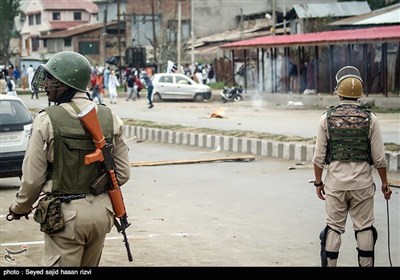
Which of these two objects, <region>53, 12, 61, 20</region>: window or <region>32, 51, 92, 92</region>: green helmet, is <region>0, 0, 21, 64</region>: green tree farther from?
<region>32, 51, 92, 92</region>: green helmet

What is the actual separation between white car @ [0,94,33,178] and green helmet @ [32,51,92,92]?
861 cm

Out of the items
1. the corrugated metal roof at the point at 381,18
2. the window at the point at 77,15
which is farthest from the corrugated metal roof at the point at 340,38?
the window at the point at 77,15

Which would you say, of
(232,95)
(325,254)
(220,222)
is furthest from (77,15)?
(325,254)

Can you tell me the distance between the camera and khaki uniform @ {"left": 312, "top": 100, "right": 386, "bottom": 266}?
23.4 ft

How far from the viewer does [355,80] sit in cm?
732

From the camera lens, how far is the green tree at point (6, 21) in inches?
3440

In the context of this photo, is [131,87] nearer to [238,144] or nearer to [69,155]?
[238,144]

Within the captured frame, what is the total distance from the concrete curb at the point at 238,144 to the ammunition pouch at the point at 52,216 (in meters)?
10.8

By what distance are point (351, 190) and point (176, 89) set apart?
117 feet

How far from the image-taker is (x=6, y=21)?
90938mm

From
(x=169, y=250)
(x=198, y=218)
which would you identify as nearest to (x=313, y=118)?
(x=198, y=218)

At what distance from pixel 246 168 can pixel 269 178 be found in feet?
5.16

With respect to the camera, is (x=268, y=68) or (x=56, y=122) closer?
(x=56, y=122)

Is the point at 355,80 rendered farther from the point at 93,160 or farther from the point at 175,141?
the point at 175,141
